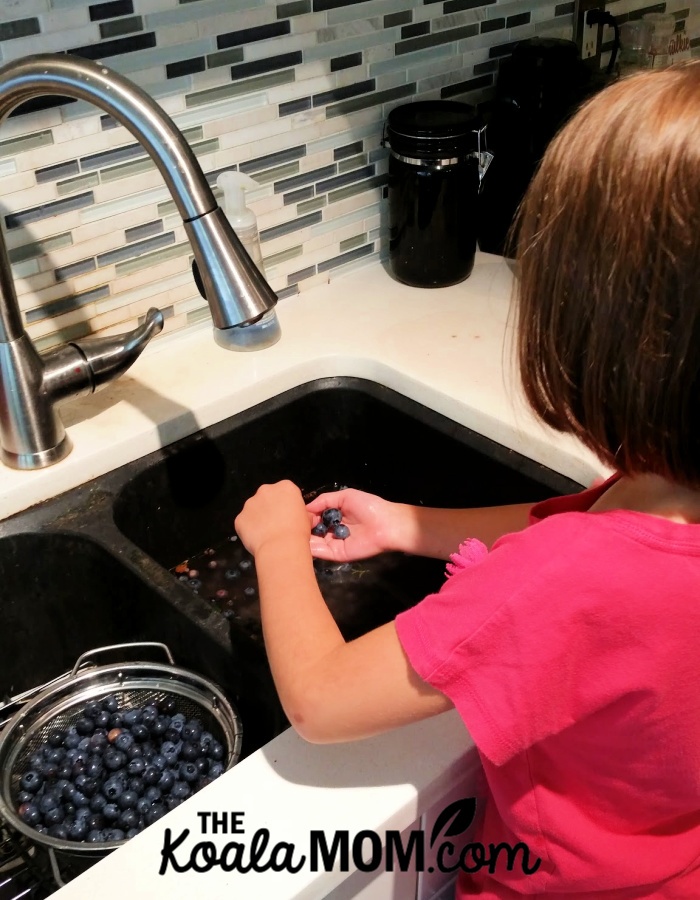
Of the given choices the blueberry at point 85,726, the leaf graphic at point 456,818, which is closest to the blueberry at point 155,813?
the blueberry at point 85,726

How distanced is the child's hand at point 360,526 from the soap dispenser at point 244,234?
0.82 feet

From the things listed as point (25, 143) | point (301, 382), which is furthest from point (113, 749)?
point (25, 143)

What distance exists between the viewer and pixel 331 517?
3.22 feet

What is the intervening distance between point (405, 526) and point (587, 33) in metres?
1.01

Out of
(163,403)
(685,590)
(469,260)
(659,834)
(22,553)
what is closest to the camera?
(685,590)

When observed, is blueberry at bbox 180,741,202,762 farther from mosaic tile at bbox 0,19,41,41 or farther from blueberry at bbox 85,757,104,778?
mosaic tile at bbox 0,19,41,41

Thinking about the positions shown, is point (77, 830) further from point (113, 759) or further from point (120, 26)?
point (120, 26)

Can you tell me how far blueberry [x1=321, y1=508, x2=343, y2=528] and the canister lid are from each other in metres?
0.52

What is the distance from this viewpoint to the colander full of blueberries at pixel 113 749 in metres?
0.78

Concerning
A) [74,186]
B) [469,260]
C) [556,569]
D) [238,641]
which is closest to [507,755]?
[556,569]

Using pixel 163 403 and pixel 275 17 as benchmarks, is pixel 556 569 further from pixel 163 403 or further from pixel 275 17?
pixel 275 17

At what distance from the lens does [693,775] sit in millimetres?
613

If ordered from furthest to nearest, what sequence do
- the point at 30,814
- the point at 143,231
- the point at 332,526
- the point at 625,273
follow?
the point at 143,231 < the point at 332,526 < the point at 30,814 < the point at 625,273

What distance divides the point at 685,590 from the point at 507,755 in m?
0.16
